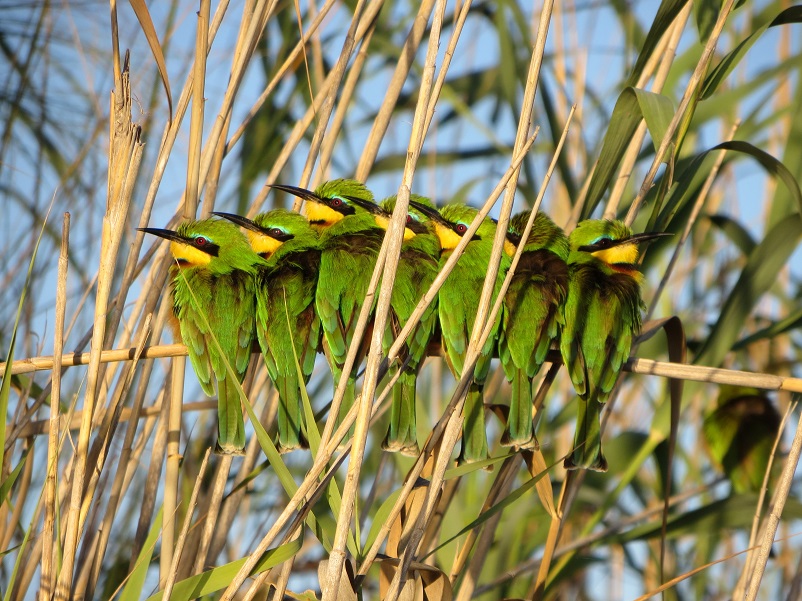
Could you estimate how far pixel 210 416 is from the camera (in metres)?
2.69

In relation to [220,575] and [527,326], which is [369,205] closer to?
[527,326]

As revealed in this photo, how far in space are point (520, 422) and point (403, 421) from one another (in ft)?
0.69

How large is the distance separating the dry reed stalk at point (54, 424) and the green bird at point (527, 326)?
744mm

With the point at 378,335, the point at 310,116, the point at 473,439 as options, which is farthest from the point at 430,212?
the point at 378,335

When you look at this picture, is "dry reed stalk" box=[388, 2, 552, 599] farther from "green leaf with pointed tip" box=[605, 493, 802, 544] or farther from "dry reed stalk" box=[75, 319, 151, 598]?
"green leaf with pointed tip" box=[605, 493, 802, 544]

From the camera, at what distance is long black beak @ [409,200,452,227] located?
6.24ft

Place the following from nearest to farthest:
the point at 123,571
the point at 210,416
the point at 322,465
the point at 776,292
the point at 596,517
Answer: the point at 322,465
the point at 596,517
the point at 123,571
the point at 210,416
the point at 776,292

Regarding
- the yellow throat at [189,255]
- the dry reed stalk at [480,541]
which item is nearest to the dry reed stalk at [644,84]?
the dry reed stalk at [480,541]

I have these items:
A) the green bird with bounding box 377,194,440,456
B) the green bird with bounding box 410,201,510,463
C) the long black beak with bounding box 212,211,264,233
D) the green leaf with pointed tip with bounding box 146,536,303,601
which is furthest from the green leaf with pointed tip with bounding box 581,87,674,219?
the green leaf with pointed tip with bounding box 146,536,303,601

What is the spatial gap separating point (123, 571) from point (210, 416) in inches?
22.0

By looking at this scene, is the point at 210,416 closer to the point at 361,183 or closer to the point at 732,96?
the point at 361,183

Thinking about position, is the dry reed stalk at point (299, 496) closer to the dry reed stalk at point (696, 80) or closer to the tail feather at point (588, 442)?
the tail feather at point (588, 442)

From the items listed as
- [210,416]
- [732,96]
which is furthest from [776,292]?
[210,416]

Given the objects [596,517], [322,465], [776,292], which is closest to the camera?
[322,465]
